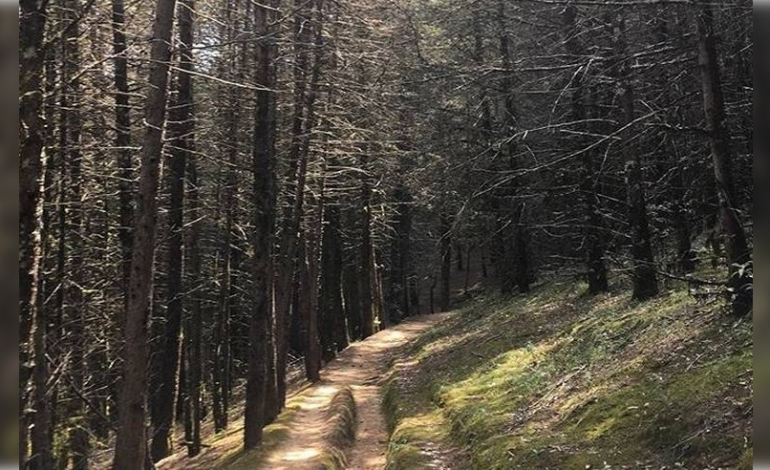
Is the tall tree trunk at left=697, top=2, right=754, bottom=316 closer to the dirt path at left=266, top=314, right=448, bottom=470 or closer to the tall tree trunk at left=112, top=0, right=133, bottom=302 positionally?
the dirt path at left=266, top=314, right=448, bottom=470

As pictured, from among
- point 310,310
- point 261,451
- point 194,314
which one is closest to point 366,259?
point 310,310

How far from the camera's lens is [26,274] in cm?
455

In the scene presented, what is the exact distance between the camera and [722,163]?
310 inches

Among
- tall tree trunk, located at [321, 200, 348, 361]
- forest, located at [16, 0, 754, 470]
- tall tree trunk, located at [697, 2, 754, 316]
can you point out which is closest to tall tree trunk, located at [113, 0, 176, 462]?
forest, located at [16, 0, 754, 470]

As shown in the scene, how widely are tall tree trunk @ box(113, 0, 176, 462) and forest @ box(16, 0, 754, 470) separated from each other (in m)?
0.03

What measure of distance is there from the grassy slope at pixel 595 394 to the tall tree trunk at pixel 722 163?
50 centimetres

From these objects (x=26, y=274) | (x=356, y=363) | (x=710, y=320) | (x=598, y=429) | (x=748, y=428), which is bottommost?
(x=356, y=363)

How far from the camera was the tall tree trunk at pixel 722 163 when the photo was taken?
7754 millimetres

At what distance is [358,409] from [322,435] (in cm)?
392

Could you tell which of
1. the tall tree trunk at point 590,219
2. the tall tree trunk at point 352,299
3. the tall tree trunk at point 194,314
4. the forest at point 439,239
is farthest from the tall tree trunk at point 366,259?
the tall tree trunk at point 590,219

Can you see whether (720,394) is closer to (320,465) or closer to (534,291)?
(320,465)

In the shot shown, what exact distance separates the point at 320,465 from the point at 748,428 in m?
7.12

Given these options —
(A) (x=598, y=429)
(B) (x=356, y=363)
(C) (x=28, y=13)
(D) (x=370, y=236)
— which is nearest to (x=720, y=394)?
(A) (x=598, y=429)

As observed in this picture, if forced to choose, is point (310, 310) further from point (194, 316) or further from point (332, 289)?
point (332, 289)
